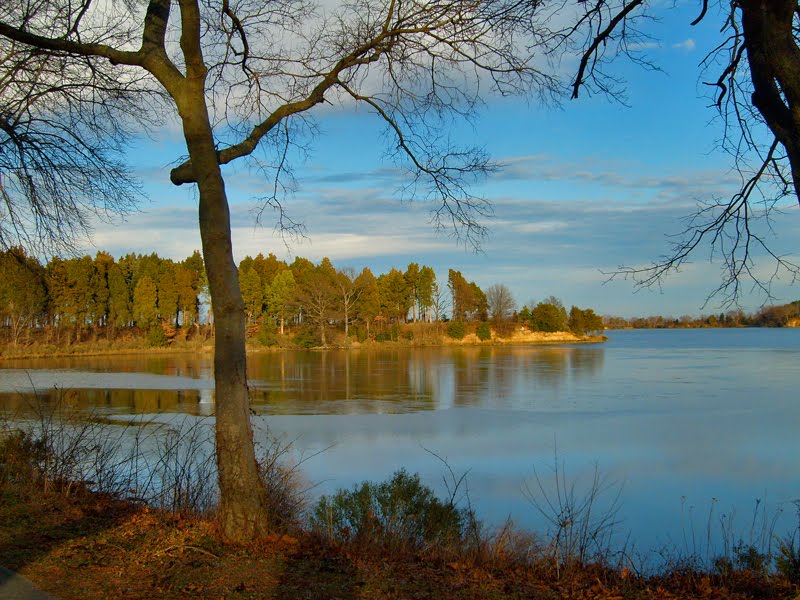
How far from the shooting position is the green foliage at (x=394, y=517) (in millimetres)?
5520

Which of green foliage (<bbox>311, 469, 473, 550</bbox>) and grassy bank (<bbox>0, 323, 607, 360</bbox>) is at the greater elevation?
grassy bank (<bbox>0, 323, 607, 360</bbox>)

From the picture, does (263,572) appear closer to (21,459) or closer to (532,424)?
(21,459)

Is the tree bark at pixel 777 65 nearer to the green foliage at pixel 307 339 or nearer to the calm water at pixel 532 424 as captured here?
the calm water at pixel 532 424

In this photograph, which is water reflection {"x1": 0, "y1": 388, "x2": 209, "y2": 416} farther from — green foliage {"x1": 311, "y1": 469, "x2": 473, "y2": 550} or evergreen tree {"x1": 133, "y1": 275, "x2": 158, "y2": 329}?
evergreen tree {"x1": 133, "y1": 275, "x2": 158, "y2": 329}

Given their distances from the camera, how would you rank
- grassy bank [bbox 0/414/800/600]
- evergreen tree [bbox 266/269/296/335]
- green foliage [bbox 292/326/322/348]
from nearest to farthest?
1. grassy bank [bbox 0/414/800/600]
2. green foliage [bbox 292/326/322/348]
3. evergreen tree [bbox 266/269/296/335]

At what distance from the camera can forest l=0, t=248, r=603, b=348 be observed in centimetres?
4764

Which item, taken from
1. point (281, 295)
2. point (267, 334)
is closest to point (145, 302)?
point (267, 334)

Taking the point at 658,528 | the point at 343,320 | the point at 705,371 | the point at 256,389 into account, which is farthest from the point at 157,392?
the point at 343,320

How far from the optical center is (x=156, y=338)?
47969 mm

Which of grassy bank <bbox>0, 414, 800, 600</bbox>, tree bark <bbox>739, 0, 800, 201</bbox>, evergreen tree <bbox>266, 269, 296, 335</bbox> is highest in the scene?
evergreen tree <bbox>266, 269, 296, 335</bbox>

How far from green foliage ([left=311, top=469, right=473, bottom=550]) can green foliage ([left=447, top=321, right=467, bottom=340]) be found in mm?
52454

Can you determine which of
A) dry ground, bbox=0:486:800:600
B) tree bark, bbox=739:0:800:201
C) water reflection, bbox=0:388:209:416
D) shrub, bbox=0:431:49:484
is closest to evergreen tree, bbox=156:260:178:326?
water reflection, bbox=0:388:209:416

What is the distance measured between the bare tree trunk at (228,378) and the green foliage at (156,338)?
45.9 meters

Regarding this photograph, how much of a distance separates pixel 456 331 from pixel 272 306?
16.2m
